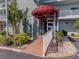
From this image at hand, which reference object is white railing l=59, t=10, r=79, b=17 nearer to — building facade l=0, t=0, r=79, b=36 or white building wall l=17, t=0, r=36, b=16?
building facade l=0, t=0, r=79, b=36

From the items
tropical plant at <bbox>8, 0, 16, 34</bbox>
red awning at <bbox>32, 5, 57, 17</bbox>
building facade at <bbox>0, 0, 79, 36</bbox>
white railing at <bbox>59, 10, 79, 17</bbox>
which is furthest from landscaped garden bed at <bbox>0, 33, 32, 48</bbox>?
white railing at <bbox>59, 10, 79, 17</bbox>

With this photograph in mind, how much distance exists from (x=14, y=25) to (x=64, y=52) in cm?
1319

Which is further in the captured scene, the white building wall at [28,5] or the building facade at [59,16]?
the white building wall at [28,5]

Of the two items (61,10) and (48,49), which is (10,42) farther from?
(61,10)

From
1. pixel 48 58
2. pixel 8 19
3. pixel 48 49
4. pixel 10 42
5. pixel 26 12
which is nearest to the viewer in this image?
pixel 48 58

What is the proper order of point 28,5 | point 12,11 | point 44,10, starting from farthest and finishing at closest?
point 28,5, point 44,10, point 12,11

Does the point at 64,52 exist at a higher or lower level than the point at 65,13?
lower

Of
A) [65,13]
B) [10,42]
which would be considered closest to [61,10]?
[65,13]

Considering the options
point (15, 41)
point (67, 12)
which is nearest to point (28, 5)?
point (67, 12)

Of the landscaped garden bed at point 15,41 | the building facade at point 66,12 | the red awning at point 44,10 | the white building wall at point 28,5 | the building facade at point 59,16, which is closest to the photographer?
the landscaped garden bed at point 15,41

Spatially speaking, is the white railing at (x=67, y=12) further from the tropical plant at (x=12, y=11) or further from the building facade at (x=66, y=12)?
the tropical plant at (x=12, y=11)

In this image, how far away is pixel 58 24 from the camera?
37188 millimetres

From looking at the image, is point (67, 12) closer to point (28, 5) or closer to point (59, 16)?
point (59, 16)

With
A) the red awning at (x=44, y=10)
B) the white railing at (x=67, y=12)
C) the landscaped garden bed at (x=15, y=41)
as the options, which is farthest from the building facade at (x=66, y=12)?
the landscaped garden bed at (x=15, y=41)
